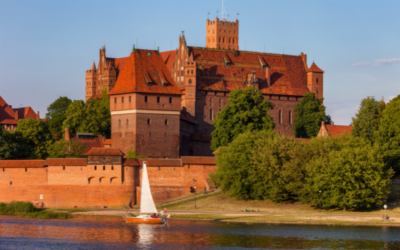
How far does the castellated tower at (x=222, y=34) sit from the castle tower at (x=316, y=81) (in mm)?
36803

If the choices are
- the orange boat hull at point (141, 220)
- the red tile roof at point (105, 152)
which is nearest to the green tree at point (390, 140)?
the orange boat hull at point (141, 220)

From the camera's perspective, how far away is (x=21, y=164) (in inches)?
2655

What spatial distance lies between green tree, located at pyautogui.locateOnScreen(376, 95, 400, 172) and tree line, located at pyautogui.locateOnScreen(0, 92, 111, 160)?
103 ft

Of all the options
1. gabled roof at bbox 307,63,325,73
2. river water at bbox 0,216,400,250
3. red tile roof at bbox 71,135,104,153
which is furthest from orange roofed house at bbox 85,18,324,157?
river water at bbox 0,216,400,250

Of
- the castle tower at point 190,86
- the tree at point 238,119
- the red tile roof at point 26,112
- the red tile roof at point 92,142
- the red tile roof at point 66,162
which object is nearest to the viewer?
the red tile roof at point 66,162

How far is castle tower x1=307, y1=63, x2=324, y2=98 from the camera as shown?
10156 cm

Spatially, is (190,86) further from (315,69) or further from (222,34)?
(222,34)

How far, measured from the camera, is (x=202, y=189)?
6738 centimetres

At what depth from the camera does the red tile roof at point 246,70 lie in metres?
96.1

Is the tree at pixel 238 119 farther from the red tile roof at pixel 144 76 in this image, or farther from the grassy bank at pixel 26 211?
the grassy bank at pixel 26 211

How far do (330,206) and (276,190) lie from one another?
15.5ft

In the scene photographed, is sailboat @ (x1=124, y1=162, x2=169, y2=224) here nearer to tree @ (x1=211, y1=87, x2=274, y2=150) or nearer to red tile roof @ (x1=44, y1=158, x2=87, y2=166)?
red tile roof @ (x1=44, y1=158, x2=87, y2=166)

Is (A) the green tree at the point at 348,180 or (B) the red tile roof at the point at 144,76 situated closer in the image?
(A) the green tree at the point at 348,180

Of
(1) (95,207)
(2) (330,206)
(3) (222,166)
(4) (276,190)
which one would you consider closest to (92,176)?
(1) (95,207)
